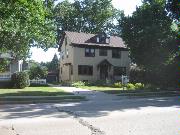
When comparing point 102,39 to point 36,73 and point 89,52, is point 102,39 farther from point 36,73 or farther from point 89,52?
point 36,73

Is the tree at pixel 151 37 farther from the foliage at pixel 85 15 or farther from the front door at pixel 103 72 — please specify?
the foliage at pixel 85 15

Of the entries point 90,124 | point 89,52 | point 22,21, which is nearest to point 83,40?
point 89,52

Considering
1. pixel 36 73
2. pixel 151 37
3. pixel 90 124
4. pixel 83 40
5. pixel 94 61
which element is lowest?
pixel 90 124

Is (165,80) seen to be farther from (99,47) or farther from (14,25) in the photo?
(14,25)

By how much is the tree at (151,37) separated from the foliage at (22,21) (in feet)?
36.6

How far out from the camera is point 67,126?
392 inches

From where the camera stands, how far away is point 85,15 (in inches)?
2569

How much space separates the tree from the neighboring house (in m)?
9.35

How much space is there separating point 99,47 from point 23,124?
111 feet

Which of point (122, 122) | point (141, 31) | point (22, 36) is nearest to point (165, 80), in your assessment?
point (141, 31)

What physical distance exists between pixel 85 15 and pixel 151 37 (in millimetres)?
36436

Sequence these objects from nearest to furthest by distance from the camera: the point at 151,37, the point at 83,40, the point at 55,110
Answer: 1. the point at 55,110
2. the point at 151,37
3. the point at 83,40

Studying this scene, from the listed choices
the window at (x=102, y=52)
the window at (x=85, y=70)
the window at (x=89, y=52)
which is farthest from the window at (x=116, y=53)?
the window at (x=85, y=70)

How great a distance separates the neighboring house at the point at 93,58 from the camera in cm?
4200
